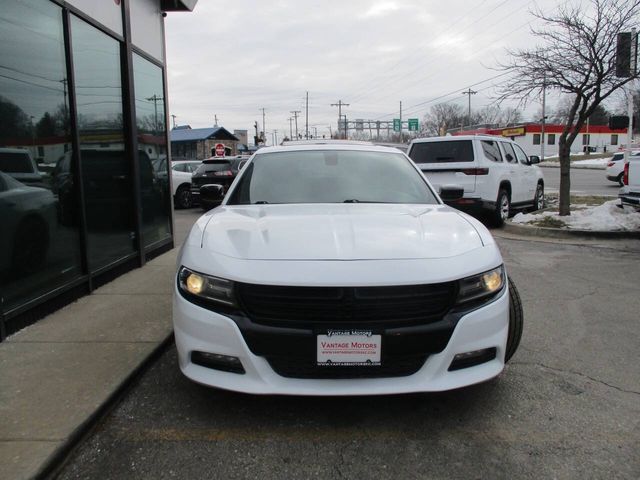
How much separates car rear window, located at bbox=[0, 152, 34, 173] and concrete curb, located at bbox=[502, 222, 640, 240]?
827 cm

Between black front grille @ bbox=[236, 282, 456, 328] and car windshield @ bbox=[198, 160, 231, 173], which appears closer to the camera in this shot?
black front grille @ bbox=[236, 282, 456, 328]

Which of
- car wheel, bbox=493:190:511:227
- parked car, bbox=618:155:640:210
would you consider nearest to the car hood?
parked car, bbox=618:155:640:210

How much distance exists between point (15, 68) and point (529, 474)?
4.83 metres

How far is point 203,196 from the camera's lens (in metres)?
4.82

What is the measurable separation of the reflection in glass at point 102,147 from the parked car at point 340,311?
3.19m

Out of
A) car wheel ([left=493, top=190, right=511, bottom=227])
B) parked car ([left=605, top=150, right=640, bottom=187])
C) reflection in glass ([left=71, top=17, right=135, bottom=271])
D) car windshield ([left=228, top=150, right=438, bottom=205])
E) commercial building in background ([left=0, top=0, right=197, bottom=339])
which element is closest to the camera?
car windshield ([left=228, top=150, right=438, bottom=205])

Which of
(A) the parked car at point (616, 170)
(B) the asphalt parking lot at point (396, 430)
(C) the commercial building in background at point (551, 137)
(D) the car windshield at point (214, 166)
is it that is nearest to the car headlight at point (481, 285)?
(B) the asphalt parking lot at point (396, 430)

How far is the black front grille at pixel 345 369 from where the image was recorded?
8.87 feet

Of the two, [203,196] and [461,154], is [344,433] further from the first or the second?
[461,154]

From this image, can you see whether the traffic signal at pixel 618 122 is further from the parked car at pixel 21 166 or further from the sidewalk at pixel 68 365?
the parked car at pixel 21 166

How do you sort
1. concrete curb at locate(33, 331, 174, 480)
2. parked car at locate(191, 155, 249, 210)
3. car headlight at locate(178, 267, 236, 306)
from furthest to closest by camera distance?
parked car at locate(191, 155, 249, 210) → car headlight at locate(178, 267, 236, 306) → concrete curb at locate(33, 331, 174, 480)

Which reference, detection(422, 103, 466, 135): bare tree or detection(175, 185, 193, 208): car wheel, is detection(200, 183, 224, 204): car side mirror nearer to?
detection(175, 185, 193, 208): car wheel

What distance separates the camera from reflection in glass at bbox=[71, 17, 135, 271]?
554 centimetres

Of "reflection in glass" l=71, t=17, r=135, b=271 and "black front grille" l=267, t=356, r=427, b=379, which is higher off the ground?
"reflection in glass" l=71, t=17, r=135, b=271
